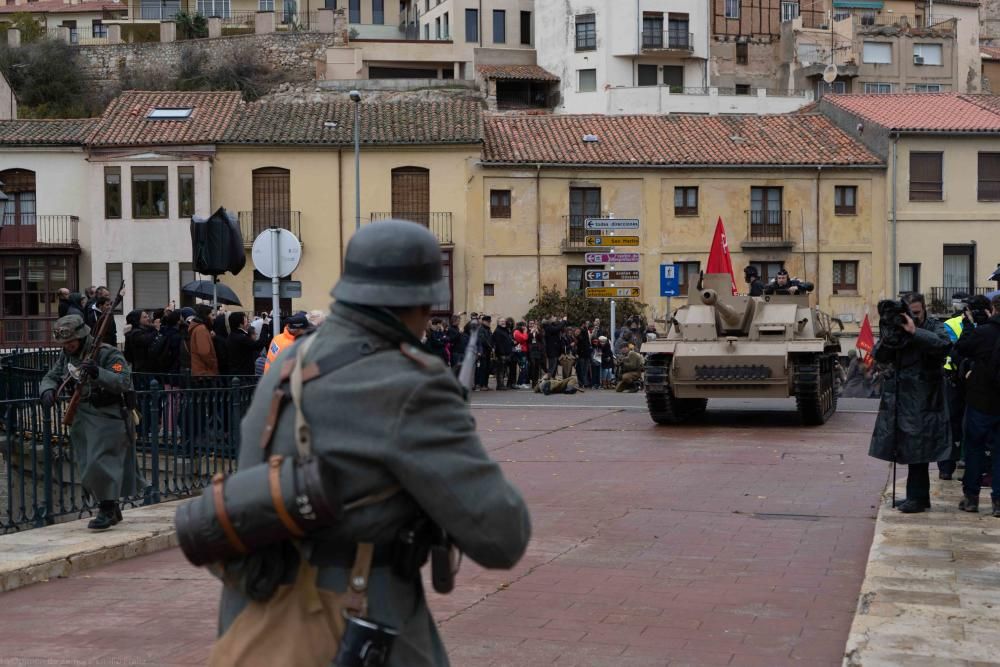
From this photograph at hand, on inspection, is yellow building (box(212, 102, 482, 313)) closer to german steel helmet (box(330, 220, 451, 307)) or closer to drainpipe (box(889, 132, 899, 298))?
drainpipe (box(889, 132, 899, 298))

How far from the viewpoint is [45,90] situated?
6756cm

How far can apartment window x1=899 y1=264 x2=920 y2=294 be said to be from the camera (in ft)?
145

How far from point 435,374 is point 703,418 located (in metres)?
18.9

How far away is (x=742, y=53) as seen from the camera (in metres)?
69.8

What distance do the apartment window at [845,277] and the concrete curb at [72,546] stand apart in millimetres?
36059

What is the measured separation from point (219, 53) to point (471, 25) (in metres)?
13.0

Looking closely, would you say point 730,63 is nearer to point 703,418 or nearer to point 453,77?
point 453,77

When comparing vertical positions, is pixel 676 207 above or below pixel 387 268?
above

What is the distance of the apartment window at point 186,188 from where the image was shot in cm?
4222

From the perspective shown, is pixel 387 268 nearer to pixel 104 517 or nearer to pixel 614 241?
pixel 104 517

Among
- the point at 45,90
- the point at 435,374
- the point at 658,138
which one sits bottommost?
the point at 435,374

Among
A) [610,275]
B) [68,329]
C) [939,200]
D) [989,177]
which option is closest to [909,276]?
[939,200]

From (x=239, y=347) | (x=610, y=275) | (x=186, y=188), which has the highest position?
(x=186, y=188)

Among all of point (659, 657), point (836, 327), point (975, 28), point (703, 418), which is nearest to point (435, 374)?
point (659, 657)
